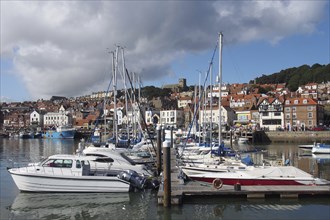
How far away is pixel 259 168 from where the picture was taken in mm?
23438

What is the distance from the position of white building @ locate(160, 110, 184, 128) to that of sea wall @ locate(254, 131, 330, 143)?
45.9 meters

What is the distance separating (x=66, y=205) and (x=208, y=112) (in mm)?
93978

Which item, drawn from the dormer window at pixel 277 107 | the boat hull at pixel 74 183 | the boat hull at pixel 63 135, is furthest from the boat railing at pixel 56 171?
the boat hull at pixel 63 135

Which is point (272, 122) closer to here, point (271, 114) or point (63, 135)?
point (271, 114)

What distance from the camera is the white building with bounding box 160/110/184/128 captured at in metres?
133

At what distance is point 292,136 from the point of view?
85.3 m

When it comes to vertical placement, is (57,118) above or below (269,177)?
above

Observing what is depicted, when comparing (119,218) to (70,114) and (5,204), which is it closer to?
(5,204)

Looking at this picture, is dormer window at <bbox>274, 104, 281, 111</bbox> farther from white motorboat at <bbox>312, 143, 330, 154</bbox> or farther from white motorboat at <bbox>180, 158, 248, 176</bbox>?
white motorboat at <bbox>180, 158, 248, 176</bbox>

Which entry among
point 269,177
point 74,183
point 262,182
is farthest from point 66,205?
point 269,177

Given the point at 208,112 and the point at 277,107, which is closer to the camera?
the point at 277,107

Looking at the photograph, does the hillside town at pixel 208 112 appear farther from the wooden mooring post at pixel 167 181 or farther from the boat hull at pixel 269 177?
the wooden mooring post at pixel 167 181

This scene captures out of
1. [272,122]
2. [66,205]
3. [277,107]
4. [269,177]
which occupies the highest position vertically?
[277,107]

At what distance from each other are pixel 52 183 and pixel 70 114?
14274 cm
